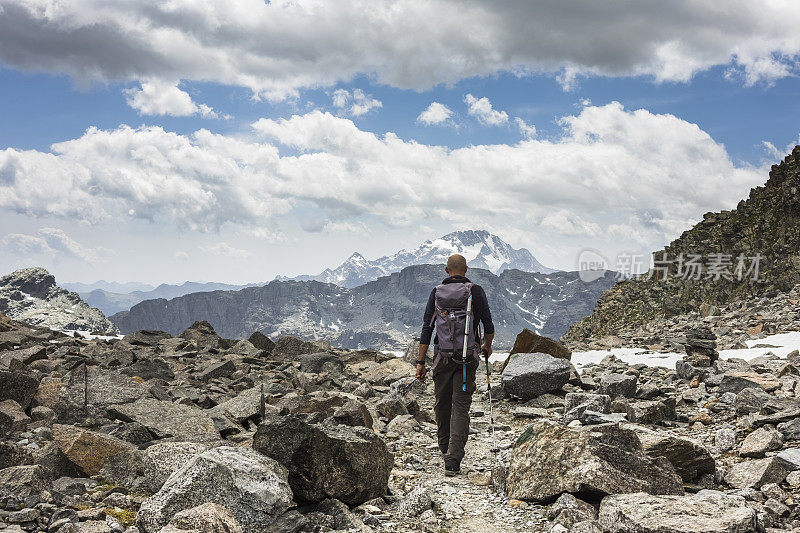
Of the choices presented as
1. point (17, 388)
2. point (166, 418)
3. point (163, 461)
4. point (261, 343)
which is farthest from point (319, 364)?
point (163, 461)

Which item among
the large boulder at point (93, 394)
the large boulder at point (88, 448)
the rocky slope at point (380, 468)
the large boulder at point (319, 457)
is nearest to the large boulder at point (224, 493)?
the rocky slope at point (380, 468)

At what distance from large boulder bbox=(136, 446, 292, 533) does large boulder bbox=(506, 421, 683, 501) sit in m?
3.84

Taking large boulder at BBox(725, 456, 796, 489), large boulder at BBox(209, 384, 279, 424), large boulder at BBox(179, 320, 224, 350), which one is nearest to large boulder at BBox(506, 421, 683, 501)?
large boulder at BBox(725, 456, 796, 489)

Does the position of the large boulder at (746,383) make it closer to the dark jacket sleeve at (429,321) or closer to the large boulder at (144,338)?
the dark jacket sleeve at (429,321)

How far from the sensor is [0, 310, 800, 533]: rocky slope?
6.51m

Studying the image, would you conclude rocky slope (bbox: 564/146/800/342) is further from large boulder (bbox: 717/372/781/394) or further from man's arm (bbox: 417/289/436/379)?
man's arm (bbox: 417/289/436/379)

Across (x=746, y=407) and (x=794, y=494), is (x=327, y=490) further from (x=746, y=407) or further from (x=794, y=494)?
(x=746, y=407)

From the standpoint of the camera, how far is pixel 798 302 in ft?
133

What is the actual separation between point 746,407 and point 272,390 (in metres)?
14.0

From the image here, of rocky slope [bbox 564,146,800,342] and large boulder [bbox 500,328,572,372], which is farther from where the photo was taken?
rocky slope [bbox 564,146,800,342]

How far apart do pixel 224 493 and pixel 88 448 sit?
3.73m

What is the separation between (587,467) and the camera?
7793 millimetres

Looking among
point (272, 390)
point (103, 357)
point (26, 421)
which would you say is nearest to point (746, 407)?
point (272, 390)

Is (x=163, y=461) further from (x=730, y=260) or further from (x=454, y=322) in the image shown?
(x=730, y=260)
